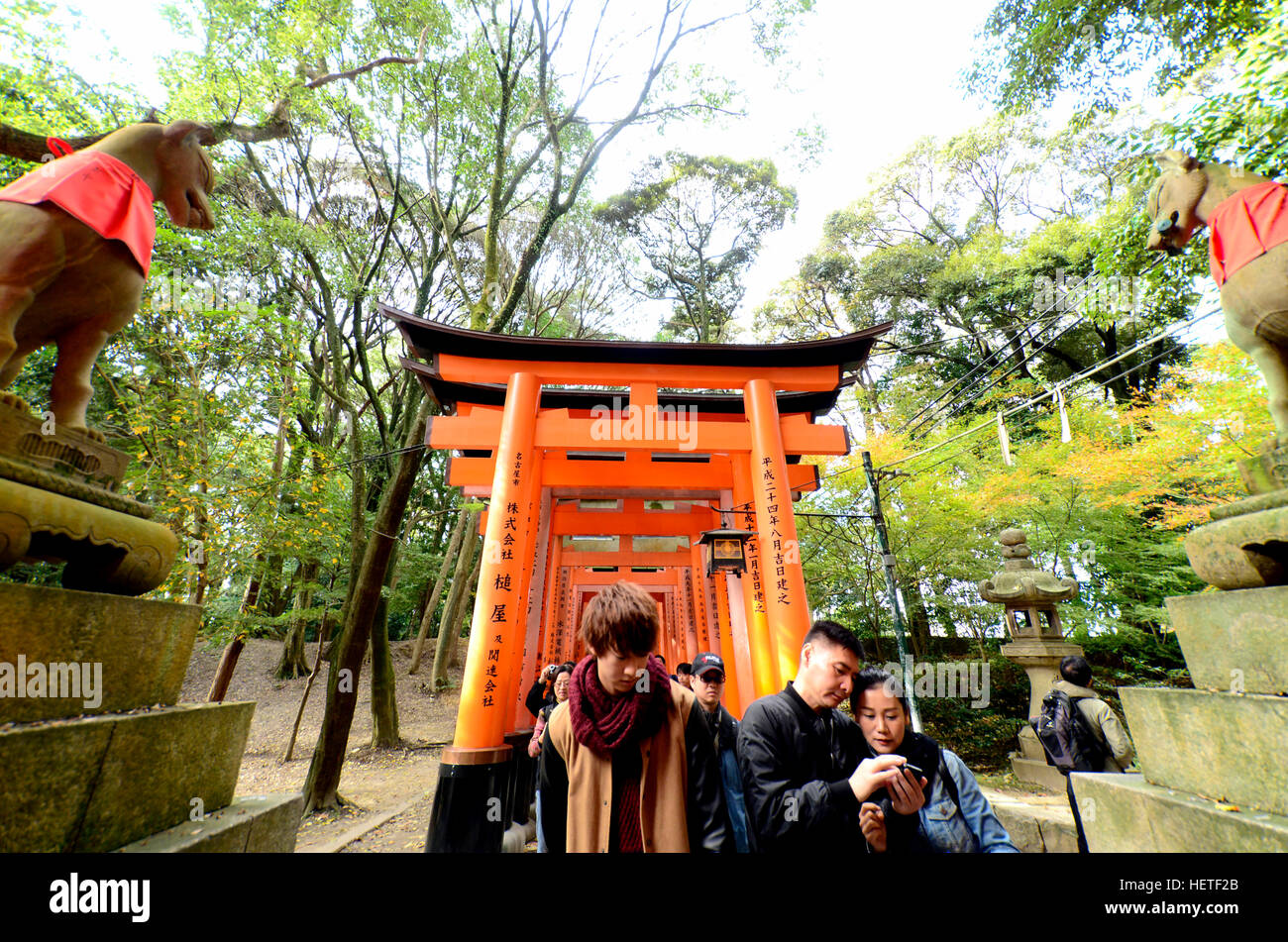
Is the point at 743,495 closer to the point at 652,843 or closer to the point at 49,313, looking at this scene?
the point at 652,843

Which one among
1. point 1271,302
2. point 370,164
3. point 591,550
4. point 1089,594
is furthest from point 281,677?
point 1089,594

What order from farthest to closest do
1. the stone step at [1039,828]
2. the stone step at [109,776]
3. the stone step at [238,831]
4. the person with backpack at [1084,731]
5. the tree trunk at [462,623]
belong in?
the tree trunk at [462,623]
the stone step at [1039,828]
the person with backpack at [1084,731]
the stone step at [238,831]
the stone step at [109,776]

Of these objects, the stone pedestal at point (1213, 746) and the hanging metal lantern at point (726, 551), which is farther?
the hanging metal lantern at point (726, 551)

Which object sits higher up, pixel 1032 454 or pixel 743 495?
pixel 1032 454

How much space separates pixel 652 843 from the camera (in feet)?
6.17

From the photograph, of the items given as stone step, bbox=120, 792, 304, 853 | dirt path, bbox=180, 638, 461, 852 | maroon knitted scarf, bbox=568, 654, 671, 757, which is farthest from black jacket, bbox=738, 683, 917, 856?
dirt path, bbox=180, 638, 461, 852

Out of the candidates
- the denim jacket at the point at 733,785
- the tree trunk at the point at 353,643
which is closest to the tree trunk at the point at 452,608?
the tree trunk at the point at 353,643

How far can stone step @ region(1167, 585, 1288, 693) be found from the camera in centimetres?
198

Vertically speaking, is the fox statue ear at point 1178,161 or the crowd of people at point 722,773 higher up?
the fox statue ear at point 1178,161

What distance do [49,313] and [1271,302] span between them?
17.2 feet

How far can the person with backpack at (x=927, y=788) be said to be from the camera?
2.05m

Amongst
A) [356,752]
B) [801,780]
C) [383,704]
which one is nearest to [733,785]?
[801,780]

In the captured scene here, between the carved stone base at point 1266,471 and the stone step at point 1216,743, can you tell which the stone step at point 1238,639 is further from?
the carved stone base at point 1266,471

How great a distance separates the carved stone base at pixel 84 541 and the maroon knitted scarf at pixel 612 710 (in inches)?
73.3
